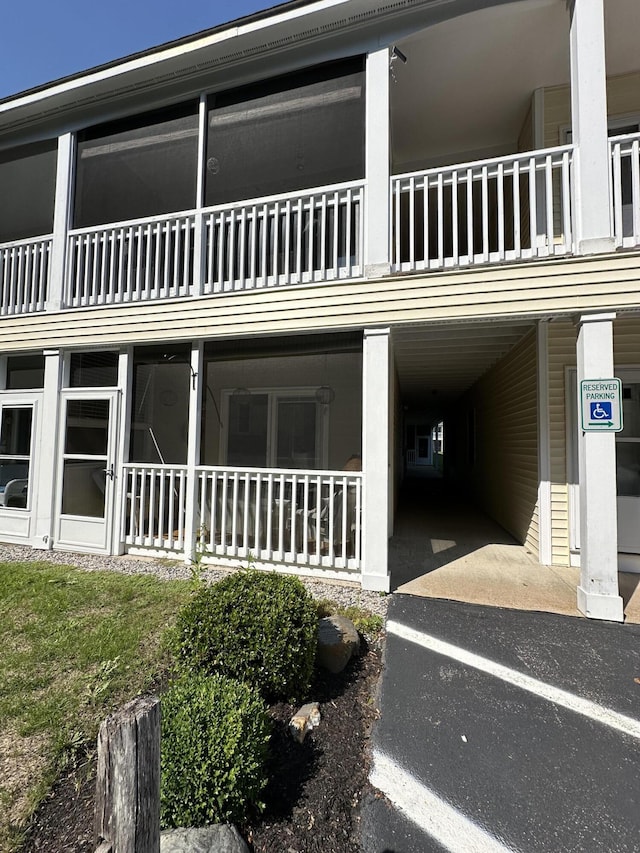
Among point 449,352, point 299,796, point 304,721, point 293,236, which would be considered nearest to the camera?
point 299,796

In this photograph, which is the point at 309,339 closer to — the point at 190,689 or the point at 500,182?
the point at 500,182

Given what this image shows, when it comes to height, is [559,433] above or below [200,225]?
below

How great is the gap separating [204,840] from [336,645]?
4.57 feet

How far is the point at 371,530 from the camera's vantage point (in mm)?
4145

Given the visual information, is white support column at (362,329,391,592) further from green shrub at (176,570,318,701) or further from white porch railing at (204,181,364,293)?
green shrub at (176,570,318,701)

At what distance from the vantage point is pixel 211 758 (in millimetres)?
1618

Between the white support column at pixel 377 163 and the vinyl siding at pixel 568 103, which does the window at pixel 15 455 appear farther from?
the vinyl siding at pixel 568 103

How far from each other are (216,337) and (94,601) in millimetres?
3010

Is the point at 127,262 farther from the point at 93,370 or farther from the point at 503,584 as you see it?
the point at 503,584

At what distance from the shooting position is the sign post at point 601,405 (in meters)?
3.49

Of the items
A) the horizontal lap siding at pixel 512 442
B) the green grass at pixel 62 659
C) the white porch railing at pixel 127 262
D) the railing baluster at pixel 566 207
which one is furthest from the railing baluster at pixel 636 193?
the green grass at pixel 62 659

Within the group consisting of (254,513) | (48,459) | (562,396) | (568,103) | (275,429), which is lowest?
(254,513)

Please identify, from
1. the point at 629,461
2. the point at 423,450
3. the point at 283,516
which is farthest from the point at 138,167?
the point at 423,450

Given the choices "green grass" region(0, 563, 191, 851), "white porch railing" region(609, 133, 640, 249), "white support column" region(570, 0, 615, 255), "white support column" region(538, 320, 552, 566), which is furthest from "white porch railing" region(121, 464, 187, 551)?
"white porch railing" region(609, 133, 640, 249)
